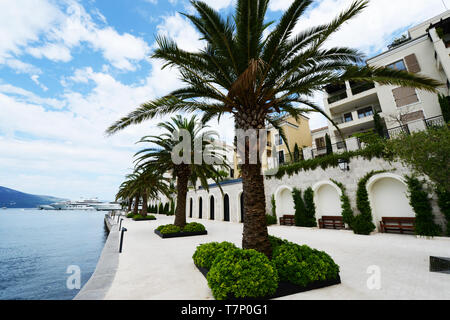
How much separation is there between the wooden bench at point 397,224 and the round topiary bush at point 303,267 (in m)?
9.42

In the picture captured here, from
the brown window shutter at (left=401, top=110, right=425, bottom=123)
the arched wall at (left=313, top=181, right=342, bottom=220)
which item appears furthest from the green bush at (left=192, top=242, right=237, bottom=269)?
the brown window shutter at (left=401, top=110, right=425, bottom=123)

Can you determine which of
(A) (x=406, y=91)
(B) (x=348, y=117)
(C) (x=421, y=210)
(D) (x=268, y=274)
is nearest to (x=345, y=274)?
(D) (x=268, y=274)

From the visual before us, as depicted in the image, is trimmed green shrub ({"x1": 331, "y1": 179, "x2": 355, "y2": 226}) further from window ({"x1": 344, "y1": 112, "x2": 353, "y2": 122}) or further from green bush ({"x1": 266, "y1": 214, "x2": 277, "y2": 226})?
window ({"x1": 344, "y1": 112, "x2": 353, "y2": 122})

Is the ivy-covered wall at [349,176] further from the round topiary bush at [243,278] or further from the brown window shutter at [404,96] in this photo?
the brown window shutter at [404,96]

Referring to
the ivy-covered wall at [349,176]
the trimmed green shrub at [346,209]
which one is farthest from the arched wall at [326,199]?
the trimmed green shrub at [346,209]

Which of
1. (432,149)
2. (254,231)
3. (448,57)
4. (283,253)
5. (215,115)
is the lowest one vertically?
(283,253)

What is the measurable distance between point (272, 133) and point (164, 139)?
2114cm

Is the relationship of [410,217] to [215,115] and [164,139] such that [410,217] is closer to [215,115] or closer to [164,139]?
[215,115]

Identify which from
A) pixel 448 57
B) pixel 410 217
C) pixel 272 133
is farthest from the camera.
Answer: pixel 272 133

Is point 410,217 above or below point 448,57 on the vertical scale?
below

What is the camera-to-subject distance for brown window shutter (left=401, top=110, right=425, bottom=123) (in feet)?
55.0
